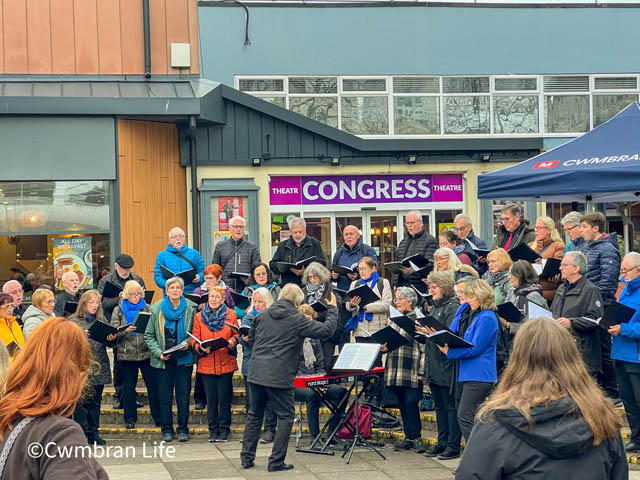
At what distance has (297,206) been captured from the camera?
17.2 meters

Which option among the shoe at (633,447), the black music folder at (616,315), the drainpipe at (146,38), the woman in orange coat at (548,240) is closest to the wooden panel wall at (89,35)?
the drainpipe at (146,38)

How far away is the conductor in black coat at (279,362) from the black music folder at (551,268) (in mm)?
2296

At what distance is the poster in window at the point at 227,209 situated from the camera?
16.0 metres

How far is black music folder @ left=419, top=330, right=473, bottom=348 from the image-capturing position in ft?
25.6

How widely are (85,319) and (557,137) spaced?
13.6 meters

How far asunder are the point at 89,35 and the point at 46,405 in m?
13.0

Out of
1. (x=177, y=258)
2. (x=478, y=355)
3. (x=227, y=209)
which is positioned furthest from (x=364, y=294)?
(x=227, y=209)

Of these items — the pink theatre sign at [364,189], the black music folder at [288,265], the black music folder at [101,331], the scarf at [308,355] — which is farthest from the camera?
the pink theatre sign at [364,189]

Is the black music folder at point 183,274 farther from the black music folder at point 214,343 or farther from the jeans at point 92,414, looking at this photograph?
the jeans at point 92,414

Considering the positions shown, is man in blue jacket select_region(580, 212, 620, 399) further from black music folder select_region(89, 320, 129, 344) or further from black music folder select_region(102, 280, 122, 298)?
black music folder select_region(102, 280, 122, 298)

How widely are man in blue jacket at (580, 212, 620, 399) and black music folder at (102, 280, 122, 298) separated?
18.1 ft

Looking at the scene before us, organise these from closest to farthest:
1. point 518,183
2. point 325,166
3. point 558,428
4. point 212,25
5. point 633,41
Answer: point 558,428 → point 518,183 → point 325,166 → point 212,25 → point 633,41

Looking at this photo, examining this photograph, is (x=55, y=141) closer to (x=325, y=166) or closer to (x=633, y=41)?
(x=325, y=166)

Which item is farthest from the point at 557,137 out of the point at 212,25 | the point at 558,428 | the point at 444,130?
the point at 558,428
